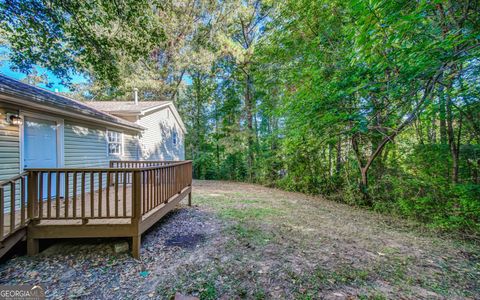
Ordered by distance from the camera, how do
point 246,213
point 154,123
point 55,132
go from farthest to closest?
point 154,123 < point 246,213 < point 55,132

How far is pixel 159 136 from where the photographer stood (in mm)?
11828

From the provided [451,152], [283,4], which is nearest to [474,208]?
[451,152]

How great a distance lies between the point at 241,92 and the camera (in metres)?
15.5

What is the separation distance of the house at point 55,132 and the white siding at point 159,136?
0.60m

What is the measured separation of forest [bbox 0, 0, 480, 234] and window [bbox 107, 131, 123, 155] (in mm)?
1884

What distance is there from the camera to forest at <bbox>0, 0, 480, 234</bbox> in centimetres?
356

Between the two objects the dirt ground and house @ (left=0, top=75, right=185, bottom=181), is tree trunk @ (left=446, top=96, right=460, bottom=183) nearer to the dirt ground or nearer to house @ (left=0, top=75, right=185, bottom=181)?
the dirt ground

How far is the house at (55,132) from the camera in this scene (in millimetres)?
4113

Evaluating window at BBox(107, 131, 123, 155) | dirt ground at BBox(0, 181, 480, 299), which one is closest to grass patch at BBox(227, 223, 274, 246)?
dirt ground at BBox(0, 181, 480, 299)

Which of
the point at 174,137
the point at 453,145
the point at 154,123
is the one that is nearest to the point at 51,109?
the point at 154,123

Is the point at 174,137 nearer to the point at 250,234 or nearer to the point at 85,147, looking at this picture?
the point at 85,147

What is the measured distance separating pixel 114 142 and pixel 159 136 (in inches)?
166

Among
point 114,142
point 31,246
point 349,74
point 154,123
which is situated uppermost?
point 349,74

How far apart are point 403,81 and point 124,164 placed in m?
8.21
